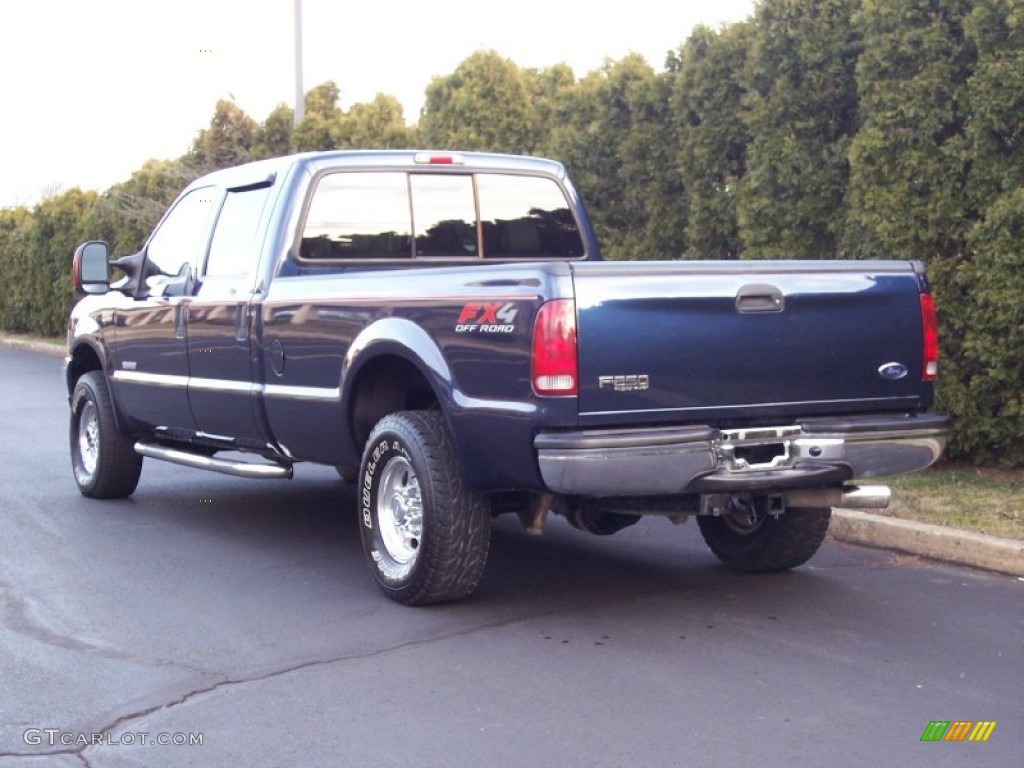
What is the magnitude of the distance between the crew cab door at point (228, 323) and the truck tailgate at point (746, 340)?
252 centimetres

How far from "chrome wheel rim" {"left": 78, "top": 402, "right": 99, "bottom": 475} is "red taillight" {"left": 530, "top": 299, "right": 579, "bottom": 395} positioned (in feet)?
15.6

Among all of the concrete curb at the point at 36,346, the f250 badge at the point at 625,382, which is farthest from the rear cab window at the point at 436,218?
the concrete curb at the point at 36,346

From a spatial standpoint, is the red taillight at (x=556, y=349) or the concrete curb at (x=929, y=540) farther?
the concrete curb at (x=929, y=540)

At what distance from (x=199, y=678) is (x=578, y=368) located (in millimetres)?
1866

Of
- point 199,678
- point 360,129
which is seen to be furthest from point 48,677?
point 360,129

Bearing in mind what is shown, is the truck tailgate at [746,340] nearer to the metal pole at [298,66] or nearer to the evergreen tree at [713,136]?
the evergreen tree at [713,136]

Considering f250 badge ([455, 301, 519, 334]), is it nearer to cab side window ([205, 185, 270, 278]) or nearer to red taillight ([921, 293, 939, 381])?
red taillight ([921, 293, 939, 381])

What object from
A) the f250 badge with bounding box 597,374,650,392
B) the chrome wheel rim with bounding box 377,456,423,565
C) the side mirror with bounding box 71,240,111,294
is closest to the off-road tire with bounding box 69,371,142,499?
the side mirror with bounding box 71,240,111,294

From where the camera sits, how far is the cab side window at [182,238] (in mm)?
8430

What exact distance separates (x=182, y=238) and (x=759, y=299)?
4230mm

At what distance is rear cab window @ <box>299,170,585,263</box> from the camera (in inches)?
296

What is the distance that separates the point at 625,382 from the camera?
5.59 metres

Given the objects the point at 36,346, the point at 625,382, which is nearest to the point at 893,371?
the point at 625,382

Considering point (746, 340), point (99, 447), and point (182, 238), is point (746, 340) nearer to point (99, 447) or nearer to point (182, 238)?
point (182, 238)
